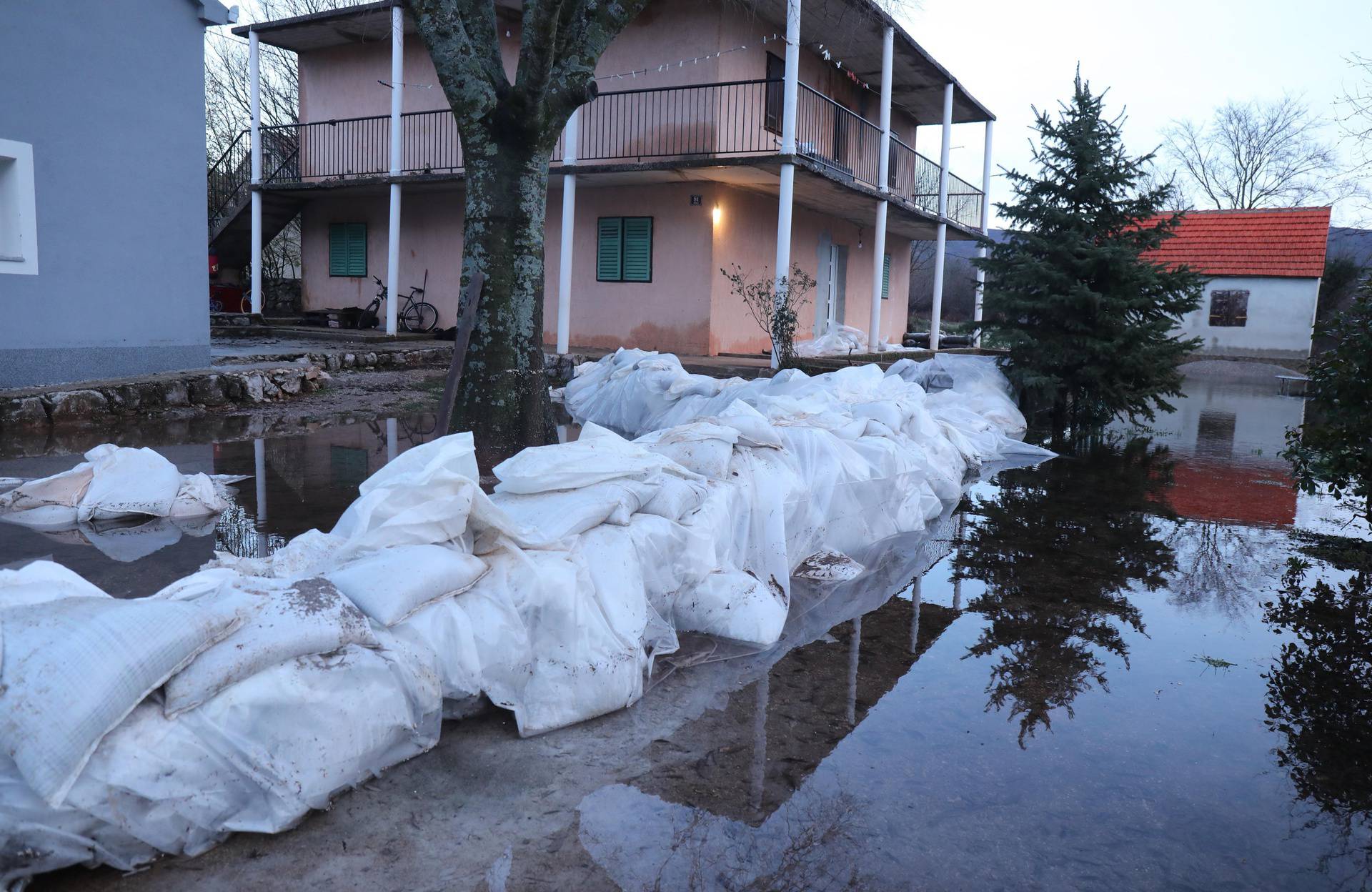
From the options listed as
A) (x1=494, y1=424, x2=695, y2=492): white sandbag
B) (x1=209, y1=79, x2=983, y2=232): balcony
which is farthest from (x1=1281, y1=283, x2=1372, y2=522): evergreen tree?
(x1=209, y1=79, x2=983, y2=232): balcony

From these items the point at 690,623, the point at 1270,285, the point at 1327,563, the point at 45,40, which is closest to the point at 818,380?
the point at 1327,563

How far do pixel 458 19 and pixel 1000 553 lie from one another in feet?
13.9

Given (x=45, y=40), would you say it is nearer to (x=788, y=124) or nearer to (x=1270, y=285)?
(x=788, y=124)

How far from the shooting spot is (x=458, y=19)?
17.8 ft

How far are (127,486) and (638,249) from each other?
10.0 meters

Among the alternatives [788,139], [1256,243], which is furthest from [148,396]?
[1256,243]

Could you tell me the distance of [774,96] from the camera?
45.2ft

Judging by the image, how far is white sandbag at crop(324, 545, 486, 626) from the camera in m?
2.37

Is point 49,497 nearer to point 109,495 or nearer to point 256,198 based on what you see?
point 109,495

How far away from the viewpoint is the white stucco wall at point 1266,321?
80.1 ft

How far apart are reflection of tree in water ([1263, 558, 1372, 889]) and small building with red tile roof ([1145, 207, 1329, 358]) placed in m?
22.9

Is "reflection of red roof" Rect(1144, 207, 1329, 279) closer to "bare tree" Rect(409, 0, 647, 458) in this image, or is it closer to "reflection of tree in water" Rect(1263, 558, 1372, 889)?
"bare tree" Rect(409, 0, 647, 458)

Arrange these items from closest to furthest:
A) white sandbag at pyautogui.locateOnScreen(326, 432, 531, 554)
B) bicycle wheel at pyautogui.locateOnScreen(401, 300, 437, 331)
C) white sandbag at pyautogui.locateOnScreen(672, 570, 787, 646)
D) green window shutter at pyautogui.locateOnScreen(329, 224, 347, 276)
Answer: white sandbag at pyautogui.locateOnScreen(326, 432, 531, 554) → white sandbag at pyautogui.locateOnScreen(672, 570, 787, 646) → bicycle wheel at pyautogui.locateOnScreen(401, 300, 437, 331) → green window shutter at pyautogui.locateOnScreen(329, 224, 347, 276)

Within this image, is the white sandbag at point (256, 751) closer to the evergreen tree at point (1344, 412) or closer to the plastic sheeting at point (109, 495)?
the plastic sheeting at point (109, 495)
